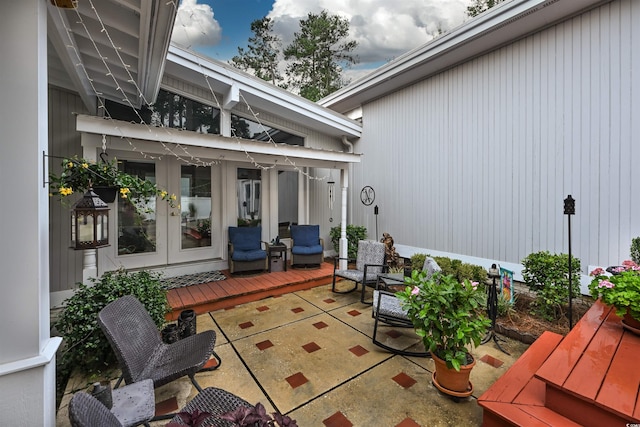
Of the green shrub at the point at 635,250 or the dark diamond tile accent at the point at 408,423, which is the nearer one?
the dark diamond tile accent at the point at 408,423

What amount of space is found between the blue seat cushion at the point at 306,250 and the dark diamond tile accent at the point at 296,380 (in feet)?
Result: 9.67

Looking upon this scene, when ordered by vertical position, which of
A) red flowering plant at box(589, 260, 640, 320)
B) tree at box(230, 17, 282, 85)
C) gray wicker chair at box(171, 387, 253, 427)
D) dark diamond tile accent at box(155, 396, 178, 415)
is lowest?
dark diamond tile accent at box(155, 396, 178, 415)

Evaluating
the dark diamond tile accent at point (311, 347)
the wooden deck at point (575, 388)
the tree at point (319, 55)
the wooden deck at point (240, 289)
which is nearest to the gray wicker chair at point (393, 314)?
the dark diamond tile accent at point (311, 347)

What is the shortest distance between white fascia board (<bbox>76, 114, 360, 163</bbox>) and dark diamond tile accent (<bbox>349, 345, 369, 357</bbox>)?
3.00m

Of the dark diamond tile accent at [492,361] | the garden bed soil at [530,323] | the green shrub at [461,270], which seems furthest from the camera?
the green shrub at [461,270]

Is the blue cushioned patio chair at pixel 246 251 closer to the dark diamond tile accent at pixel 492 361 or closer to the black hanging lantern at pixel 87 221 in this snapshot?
the black hanging lantern at pixel 87 221

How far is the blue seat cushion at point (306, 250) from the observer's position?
527cm

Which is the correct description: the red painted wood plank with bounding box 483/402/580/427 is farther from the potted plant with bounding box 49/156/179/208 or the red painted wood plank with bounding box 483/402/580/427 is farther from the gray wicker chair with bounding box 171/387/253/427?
the potted plant with bounding box 49/156/179/208

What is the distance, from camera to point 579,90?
345cm

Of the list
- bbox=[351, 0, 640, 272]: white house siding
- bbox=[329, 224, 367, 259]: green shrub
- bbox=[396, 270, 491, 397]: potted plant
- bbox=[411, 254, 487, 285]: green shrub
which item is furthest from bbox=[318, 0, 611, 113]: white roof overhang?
bbox=[396, 270, 491, 397]: potted plant

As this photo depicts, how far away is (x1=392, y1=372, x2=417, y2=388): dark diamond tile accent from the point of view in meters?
2.29

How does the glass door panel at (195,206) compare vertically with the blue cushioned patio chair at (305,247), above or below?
above

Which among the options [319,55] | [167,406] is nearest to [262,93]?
[167,406]

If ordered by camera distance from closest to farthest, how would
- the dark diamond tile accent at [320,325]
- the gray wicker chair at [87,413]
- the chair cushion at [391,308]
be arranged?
the gray wicker chair at [87,413]
the chair cushion at [391,308]
the dark diamond tile accent at [320,325]
